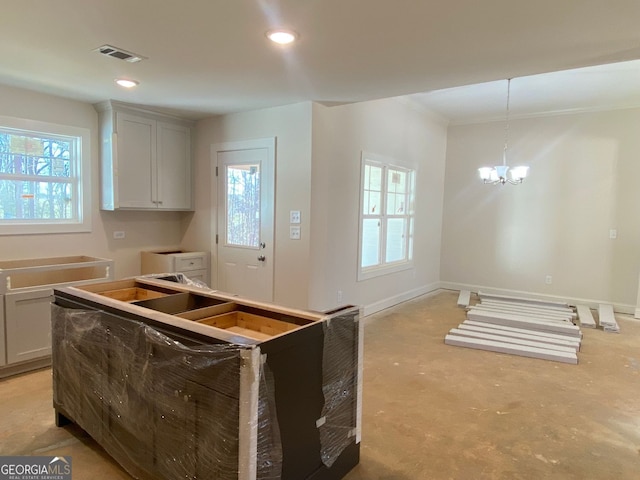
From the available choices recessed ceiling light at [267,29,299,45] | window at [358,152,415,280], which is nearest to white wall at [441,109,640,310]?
window at [358,152,415,280]

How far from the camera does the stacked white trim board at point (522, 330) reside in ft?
13.2

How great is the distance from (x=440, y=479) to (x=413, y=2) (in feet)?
8.10

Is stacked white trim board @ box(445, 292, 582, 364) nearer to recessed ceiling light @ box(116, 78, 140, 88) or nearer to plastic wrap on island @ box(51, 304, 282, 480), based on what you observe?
plastic wrap on island @ box(51, 304, 282, 480)

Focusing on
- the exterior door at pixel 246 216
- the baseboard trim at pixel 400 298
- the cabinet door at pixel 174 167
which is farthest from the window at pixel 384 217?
the cabinet door at pixel 174 167

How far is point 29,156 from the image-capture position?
3881 mm

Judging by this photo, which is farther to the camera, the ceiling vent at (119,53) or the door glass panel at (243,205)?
the door glass panel at (243,205)

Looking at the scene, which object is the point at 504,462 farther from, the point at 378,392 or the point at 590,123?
the point at 590,123

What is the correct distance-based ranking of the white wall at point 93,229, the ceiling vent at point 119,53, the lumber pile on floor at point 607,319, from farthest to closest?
1. the lumber pile on floor at point 607,319
2. the white wall at point 93,229
3. the ceiling vent at point 119,53

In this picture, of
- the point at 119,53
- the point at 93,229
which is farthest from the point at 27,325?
the point at 119,53

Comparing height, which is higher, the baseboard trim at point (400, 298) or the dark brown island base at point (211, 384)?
the dark brown island base at point (211, 384)

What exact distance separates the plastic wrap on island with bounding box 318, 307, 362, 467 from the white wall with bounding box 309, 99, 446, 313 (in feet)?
6.46

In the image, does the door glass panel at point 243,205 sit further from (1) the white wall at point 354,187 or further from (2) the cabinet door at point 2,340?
(2) the cabinet door at point 2,340
